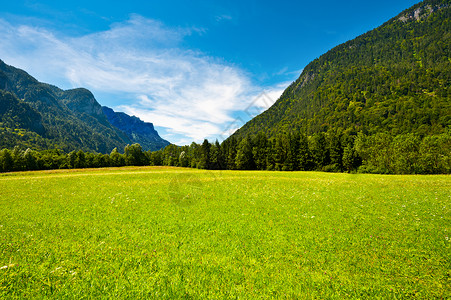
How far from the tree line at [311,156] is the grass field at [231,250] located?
2274 inches

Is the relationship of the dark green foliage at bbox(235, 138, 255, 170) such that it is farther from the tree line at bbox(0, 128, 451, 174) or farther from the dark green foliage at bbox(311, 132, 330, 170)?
the dark green foliage at bbox(311, 132, 330, 170)

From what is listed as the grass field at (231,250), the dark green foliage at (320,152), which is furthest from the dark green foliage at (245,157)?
the grass field at (231,250)

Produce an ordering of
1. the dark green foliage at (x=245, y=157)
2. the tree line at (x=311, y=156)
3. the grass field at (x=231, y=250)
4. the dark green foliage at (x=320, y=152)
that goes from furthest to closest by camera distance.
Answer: the dark green foliage at (x=245, y=157) < the dark green foliage at (x=320, y=152) < the tree line at (x=311, y=156) < the grass field at (x=231, y=250)

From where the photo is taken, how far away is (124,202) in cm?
1591

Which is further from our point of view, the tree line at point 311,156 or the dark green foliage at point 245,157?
the dark green foliage at point 245,157

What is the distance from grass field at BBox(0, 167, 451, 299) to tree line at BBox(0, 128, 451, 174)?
5777 cm

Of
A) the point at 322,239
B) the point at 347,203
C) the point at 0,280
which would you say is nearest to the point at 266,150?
the point at 347,203

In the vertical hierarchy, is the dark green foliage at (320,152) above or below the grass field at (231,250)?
above

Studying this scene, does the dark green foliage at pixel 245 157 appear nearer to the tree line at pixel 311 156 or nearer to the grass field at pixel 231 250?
the tree line at pixel 311 156

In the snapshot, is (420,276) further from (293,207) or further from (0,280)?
(0,280)

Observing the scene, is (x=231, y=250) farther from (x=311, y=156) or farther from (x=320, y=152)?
(x=320, y=152)

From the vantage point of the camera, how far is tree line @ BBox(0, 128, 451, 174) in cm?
5425

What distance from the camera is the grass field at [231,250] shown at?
218 inches

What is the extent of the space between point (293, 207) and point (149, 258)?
35.0 ft
